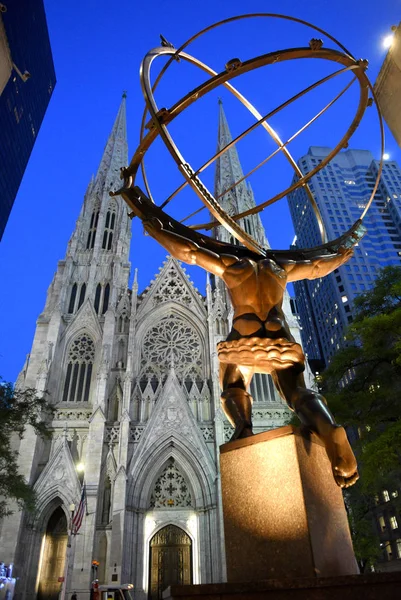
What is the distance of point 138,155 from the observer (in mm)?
5645

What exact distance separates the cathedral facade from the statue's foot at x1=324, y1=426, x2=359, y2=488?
15424 millimetres

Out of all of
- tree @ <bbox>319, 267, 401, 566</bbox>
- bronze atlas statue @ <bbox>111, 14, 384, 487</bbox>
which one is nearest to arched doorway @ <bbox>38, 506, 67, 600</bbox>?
tree @ <bbox>319, 267, 401, 566</bbox>

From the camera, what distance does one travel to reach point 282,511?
3.73 metres

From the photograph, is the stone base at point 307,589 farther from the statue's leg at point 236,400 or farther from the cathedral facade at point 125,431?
the cathedral facade at point 125,431

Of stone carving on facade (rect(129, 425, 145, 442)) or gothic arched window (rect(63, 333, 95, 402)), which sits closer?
stone carving on facade (rect(129, 425, 145, 442))

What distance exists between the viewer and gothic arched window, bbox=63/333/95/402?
24.0 metres

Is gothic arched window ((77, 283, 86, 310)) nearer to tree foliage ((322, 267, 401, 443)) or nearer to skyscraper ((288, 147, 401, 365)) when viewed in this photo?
tree foliage ((322, 267, 401, 443))

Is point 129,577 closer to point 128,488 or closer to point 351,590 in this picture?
point 128,488

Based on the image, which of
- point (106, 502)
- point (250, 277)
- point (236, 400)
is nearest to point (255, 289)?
point (250, 277)

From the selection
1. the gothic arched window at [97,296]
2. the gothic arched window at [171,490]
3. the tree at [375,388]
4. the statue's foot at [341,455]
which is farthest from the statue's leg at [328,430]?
the gothic arched window at [97,296]

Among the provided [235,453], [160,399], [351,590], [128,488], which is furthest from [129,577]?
[351,590]

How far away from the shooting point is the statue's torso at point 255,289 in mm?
5109

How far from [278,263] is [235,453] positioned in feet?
8.22

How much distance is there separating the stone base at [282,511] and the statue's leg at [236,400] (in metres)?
0.24
